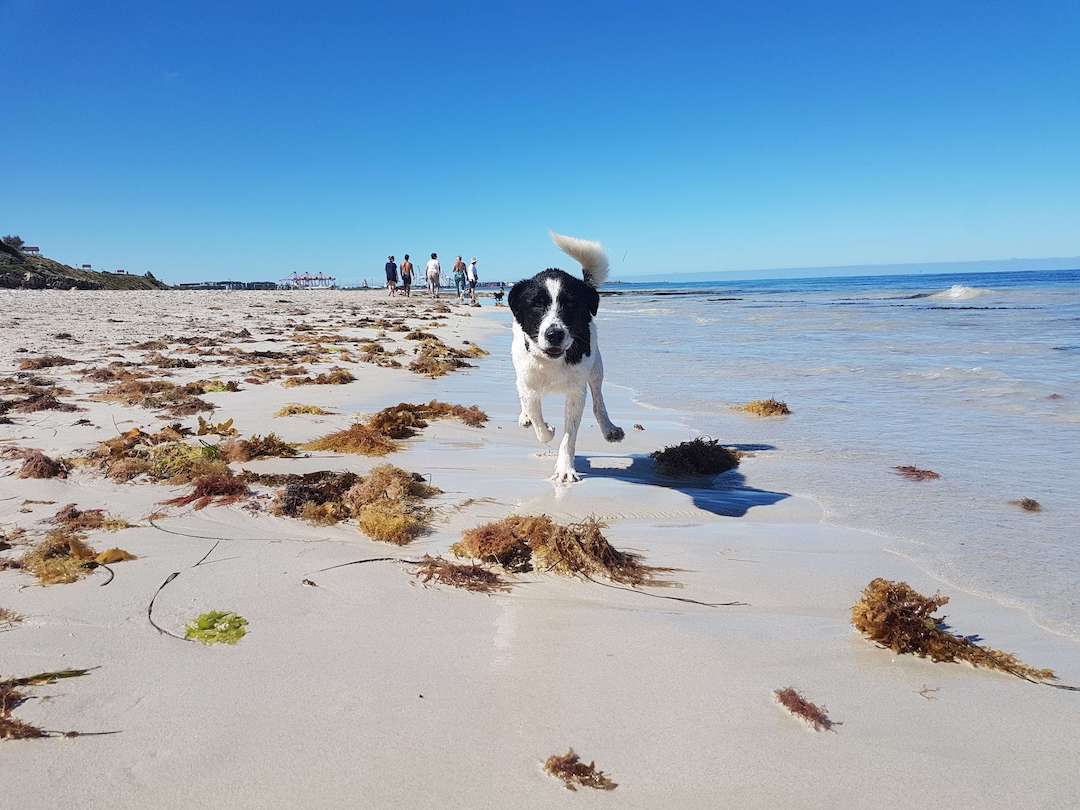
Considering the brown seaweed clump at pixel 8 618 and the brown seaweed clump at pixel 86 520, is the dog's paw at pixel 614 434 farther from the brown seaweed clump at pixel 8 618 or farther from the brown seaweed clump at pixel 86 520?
the brown seaweed clump at pixel 8 618

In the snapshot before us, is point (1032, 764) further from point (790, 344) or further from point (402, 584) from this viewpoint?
point (790, 344)

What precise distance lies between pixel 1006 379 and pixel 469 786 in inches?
367

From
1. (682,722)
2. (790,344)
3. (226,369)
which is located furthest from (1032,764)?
(790,344)

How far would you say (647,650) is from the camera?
2.22m

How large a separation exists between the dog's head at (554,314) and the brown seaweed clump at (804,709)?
2704 millimetres

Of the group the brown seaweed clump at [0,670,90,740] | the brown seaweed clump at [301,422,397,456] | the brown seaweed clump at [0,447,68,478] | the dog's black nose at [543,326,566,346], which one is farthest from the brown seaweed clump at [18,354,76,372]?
the brown seaweed clump at [0,670,90,740]

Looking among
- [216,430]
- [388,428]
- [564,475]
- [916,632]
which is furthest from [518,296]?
[916,632]

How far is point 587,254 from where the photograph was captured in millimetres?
5320

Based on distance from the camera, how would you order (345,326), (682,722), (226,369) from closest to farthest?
(682,722), (226,369), (345,326)

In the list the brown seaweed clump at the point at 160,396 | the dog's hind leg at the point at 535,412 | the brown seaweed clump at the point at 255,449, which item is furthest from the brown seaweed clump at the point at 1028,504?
the brown seaweed clump at the point at 160,396

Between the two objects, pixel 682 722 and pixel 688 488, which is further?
pixel 688 488

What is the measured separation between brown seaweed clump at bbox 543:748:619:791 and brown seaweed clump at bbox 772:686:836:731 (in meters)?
0.65

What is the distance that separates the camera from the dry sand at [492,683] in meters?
1.58

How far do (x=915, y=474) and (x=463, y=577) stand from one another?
3.40 meters
